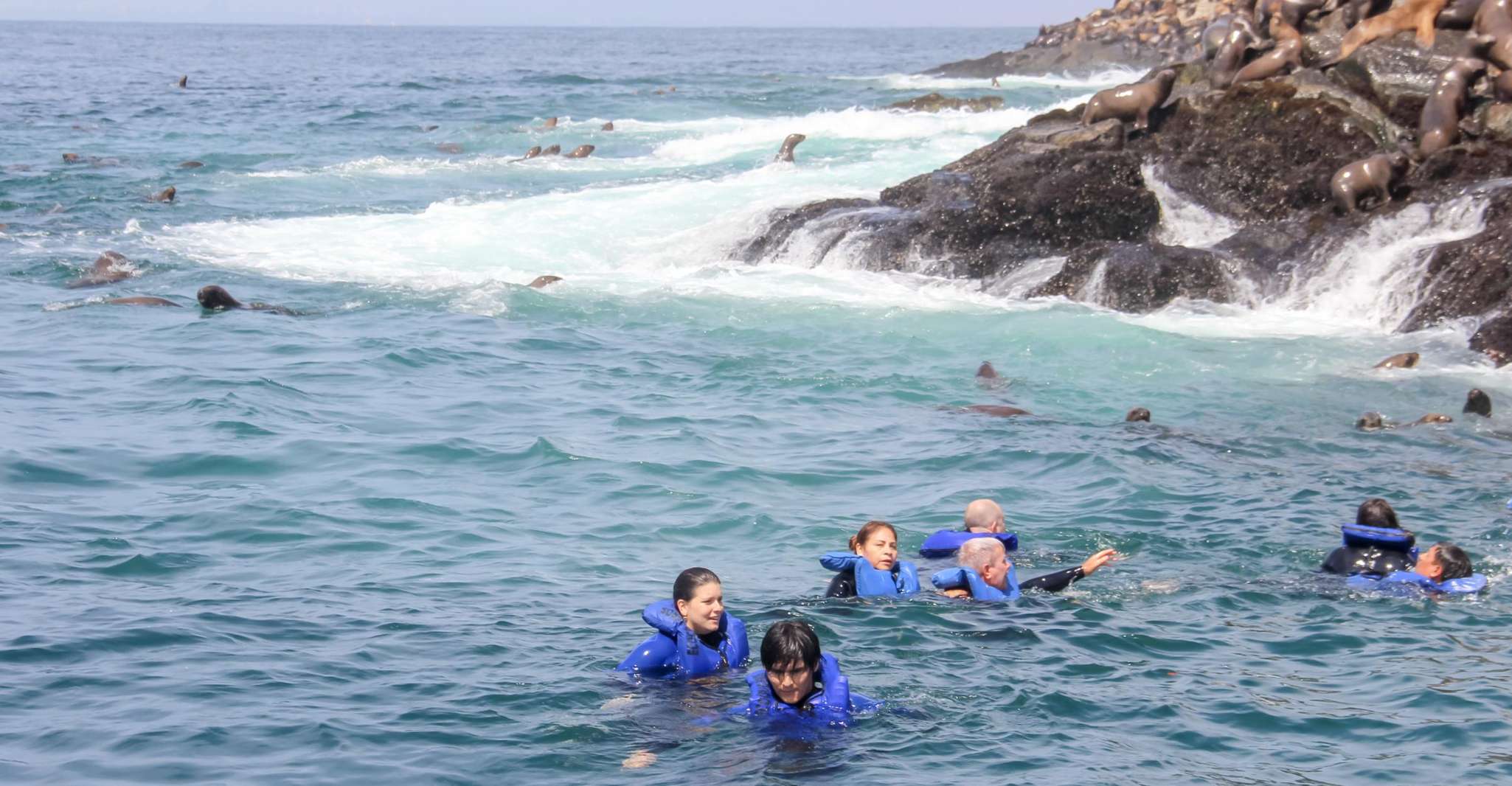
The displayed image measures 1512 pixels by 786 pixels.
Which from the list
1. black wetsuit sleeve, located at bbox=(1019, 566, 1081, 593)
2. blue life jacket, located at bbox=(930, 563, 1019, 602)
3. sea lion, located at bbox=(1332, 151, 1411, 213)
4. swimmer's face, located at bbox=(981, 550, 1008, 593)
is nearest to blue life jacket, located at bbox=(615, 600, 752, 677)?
blue life jacket, located at bbox=(930, 563, 1019, 602)

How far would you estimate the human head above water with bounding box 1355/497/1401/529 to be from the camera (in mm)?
9398

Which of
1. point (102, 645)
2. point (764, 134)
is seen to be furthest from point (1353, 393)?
point (764, 134)

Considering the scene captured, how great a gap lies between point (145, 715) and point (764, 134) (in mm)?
33910

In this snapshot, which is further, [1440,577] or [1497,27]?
[1497,27]

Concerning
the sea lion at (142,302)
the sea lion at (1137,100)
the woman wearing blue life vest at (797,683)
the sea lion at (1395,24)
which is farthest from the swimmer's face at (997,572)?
the sea lion at (142,302)

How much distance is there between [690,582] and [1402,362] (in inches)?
389

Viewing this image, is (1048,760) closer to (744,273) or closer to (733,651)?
(733,651)

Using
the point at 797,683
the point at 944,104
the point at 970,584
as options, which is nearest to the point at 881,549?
the point at 970,584

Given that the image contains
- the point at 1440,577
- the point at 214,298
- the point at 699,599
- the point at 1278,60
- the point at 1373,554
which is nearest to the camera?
the point at 699,599

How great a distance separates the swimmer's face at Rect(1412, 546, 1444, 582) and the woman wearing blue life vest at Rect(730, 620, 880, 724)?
3.98 m

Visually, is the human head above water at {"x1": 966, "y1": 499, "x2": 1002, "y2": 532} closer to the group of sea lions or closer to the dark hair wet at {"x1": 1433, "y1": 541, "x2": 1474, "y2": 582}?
the dark hair wet at {"x1": 1433, "y1": 541, "x2": 1474, "y2": 582}

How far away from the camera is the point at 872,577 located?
8859mm

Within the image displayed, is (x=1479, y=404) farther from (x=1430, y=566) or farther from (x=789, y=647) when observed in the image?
(x=789, y=647)

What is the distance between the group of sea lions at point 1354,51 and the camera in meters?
17.0
